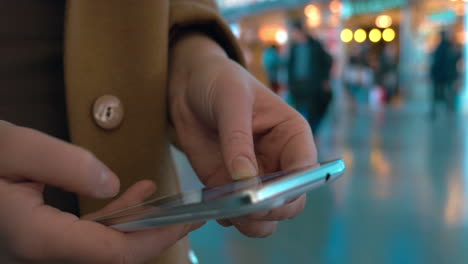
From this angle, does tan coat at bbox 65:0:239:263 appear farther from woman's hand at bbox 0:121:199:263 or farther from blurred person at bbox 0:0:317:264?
woman's hand at bbox 0:121:199:263

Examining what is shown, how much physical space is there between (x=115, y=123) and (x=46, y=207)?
0.21 metres

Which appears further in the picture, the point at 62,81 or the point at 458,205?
the point at 458,205

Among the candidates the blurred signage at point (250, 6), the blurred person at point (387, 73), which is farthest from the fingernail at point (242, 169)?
the blurred signage at point (250, 6)

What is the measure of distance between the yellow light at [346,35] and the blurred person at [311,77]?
25.9ft

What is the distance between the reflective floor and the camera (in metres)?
1.91

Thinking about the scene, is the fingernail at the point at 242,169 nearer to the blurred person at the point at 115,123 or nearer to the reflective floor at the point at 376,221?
the blurred person at the point at 115,123

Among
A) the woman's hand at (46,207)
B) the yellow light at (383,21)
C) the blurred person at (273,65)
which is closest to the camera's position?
the woman's hand at (46,207)

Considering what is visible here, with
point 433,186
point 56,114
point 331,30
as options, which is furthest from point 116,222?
point 331,30

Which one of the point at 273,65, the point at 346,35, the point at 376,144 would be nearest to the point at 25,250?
the point at 376,144

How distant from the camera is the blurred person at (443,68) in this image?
7.04 meters

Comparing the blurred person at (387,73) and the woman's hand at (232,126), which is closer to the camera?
the woman's hand at (232,126)

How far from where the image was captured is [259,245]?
2.02m

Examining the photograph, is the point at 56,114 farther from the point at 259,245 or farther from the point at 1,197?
the point at 259,245

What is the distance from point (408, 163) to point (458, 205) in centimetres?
117
